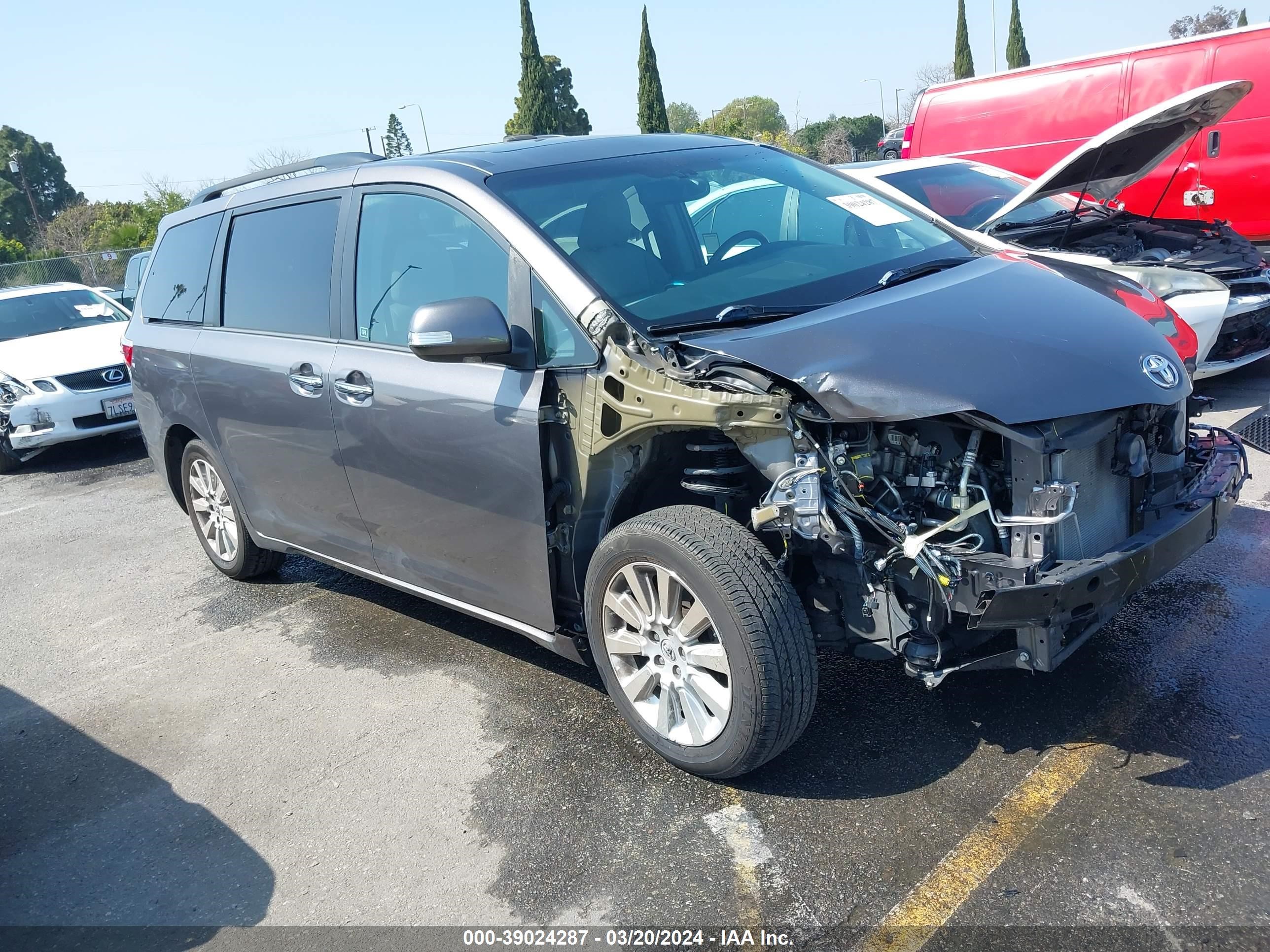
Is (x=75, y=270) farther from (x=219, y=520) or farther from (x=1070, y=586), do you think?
(x=1070, y=586)

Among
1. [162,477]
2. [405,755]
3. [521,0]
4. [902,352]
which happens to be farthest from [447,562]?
[521,0]

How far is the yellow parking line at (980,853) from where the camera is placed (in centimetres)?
253

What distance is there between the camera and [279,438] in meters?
4.51

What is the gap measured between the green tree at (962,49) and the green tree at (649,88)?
14094 millimetres

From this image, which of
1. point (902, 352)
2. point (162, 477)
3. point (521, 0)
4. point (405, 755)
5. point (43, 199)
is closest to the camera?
point (902, 352)

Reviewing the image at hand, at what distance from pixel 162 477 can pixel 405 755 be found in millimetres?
3042

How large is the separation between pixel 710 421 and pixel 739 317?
0.50 meters

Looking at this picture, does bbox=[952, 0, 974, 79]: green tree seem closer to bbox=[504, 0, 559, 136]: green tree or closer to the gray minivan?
bbox=[504, 0, 559, 136]: green tree

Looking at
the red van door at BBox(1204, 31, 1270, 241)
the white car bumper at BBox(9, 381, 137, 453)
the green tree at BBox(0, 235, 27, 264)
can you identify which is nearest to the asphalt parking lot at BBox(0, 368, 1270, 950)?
the white car bumper at BBox(9, 381, 137, 453)

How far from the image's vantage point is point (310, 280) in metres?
4.31

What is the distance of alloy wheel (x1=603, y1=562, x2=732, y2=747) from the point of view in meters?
3.10

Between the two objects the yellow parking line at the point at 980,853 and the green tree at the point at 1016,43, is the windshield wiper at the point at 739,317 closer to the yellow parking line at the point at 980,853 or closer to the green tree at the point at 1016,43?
the yellow parking line at the point at 980,853

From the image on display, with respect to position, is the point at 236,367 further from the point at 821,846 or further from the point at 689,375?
the point at 821,846

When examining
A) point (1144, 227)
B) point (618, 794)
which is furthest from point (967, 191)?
point (618, 794)
